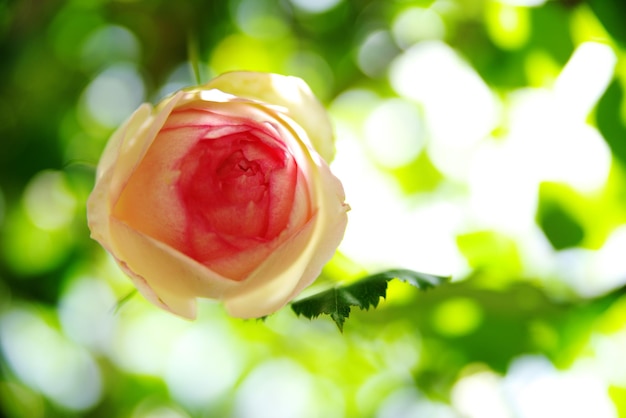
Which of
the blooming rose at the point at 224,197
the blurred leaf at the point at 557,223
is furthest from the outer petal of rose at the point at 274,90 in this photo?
the blurred leaf at the point at 557,223

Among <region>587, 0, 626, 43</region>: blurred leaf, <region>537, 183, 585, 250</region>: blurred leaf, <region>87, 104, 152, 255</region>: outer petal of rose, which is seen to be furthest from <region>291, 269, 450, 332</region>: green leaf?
<region>587, 0, 626, 43</region>: blurred leaf

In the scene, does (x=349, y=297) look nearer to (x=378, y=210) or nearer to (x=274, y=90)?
(x=274, y=90)

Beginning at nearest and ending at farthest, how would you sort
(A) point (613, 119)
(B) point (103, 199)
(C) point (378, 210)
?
(B) point (103, 199)
(A) point (613, 119)
(C) point (378, 210)

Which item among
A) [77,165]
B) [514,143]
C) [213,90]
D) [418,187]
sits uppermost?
[213,90]

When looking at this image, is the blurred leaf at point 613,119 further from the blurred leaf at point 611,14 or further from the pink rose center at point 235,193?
the pink rose center at point 235,193

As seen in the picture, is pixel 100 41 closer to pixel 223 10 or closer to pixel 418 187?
pixel 223 10

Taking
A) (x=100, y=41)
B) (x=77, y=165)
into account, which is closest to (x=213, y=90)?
(x=77, y=165)

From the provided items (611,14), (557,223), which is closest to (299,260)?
(557,223)
